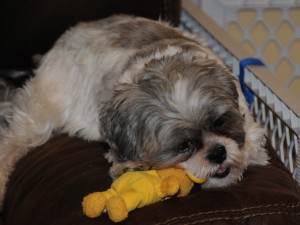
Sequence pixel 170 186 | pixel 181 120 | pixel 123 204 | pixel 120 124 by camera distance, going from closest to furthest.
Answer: pixel 123 204, pixel 170 186, pixel 181 120, pixel 120 124

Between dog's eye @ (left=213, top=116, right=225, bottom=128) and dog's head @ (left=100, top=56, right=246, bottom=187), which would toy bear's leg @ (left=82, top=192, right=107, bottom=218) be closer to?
dog's head @ (left=100, top=56, right=246, bottom=187)

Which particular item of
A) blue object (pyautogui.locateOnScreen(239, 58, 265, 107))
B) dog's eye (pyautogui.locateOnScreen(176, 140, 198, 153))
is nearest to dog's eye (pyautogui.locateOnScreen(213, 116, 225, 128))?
dog's eye (pyautogui.locateOnScreen(176, 140, 198, 153))

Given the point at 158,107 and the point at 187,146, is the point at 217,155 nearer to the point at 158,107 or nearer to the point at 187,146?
the point at 187,146

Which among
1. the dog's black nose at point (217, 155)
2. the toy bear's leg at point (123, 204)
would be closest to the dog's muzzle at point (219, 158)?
the dog's black nose at point (217, 155)

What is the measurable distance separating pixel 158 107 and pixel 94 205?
472mm

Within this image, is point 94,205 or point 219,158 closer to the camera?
point 94,205

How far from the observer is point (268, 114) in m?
3.07

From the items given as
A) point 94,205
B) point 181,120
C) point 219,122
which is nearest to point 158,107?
point 181,120

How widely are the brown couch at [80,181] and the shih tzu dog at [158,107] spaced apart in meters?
0.10

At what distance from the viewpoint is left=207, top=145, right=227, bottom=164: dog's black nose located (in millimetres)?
2168

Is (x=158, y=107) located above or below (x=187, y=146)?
above

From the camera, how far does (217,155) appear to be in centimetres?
218

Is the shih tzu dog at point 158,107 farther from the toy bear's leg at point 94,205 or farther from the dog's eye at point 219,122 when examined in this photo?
the toy bear's leg at point 94,205

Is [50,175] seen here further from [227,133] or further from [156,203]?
[227,133]
